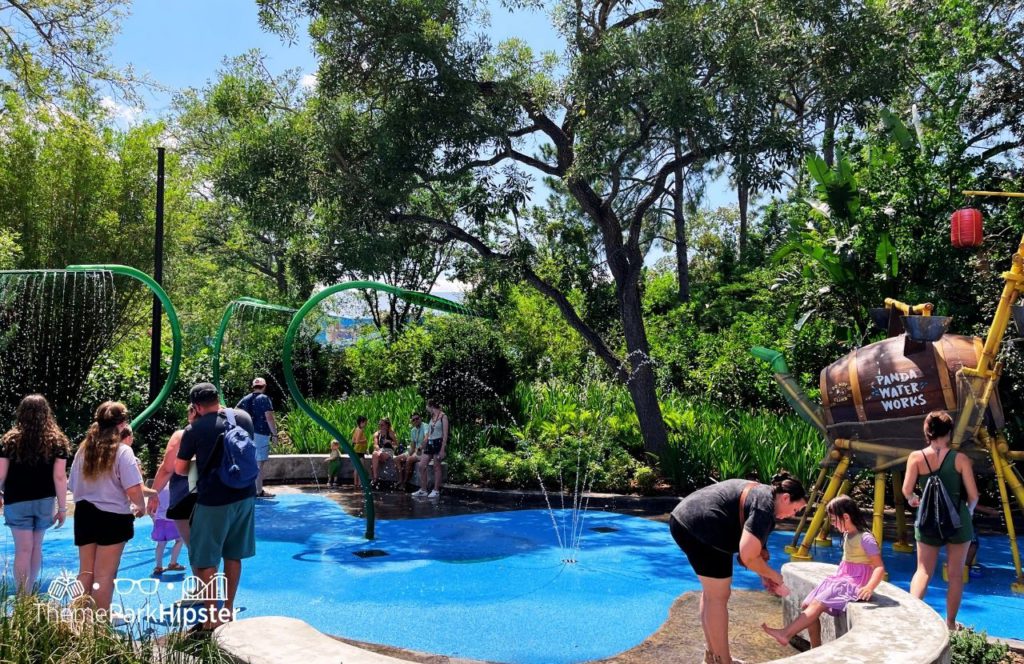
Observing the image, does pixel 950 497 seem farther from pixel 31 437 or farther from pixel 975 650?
pixel 31 437

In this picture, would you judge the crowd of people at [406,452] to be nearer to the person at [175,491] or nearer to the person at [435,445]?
the person at [435,445]

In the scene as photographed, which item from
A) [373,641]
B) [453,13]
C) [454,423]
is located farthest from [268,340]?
[373,641]

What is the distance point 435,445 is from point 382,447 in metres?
1.64

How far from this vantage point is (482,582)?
8008mm

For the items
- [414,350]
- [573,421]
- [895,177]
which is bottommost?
[573,421]

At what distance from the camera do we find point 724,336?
18.7 m

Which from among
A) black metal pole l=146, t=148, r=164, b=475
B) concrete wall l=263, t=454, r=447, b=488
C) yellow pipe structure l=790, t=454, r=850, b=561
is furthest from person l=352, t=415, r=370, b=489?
yellow pipe structure l=790, t=454, r=850, b=561

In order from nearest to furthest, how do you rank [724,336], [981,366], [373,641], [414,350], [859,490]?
[373,641], [981,366], [859,490], [414,350], [724,336]

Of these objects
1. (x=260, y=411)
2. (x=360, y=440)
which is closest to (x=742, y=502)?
(x=260, y=411)

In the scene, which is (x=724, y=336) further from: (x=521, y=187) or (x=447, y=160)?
(x=447, y=160)

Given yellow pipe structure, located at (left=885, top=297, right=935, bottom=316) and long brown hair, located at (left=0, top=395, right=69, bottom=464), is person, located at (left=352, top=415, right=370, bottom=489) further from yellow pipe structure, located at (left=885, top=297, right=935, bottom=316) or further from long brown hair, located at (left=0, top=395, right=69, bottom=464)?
yellow pipe structure, located at (left=885, top=297, right=935, bottom=316)

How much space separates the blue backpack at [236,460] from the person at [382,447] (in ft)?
26.2

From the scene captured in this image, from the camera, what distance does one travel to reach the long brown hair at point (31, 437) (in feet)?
19.2

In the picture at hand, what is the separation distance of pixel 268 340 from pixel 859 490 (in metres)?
15.6
